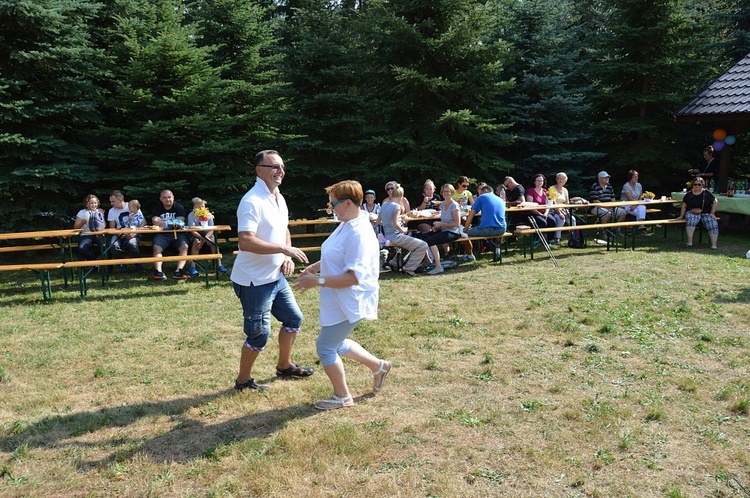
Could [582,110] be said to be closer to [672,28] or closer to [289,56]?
[672,28]

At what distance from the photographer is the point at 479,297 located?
7699mm

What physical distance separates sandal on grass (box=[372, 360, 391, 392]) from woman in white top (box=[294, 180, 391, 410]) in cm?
44

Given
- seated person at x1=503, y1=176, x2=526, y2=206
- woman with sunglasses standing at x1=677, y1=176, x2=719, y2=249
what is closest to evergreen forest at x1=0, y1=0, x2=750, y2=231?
seated person at x1=503, y1=176, x2=526, y2=206

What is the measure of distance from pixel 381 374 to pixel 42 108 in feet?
34.0

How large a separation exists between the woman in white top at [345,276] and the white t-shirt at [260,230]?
346 millimetres

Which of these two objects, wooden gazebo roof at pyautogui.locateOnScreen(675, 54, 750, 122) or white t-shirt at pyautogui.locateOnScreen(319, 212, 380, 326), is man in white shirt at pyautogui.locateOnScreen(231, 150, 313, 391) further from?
wooden gazebo roof at pyautogui.locateOnScreen(675, 54, 750, 122)

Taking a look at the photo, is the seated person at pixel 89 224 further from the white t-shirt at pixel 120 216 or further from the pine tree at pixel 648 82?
the pine tree at pixel 648 82

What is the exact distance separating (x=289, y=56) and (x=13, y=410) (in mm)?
12375

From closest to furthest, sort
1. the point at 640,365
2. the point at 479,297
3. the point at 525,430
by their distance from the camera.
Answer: the point at 525,430 < the point at 640,365 < the point at 479,297

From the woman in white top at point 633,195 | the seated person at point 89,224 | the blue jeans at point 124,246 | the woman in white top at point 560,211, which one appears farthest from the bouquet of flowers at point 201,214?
the woman in white top at point 633,195

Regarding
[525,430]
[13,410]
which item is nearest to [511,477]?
[525,430]

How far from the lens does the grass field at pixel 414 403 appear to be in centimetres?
339

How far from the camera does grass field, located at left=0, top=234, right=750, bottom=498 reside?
339 centimetres

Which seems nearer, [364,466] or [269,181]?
[364,466]
